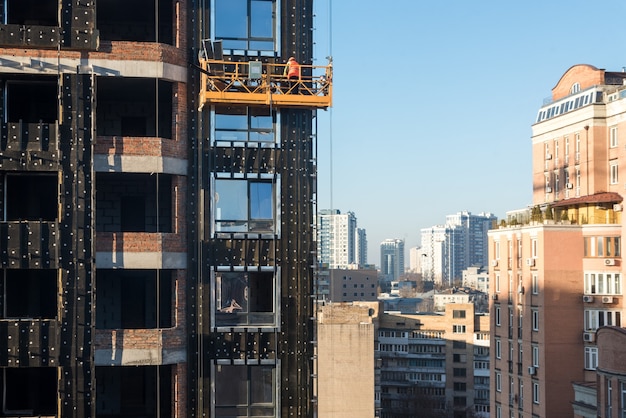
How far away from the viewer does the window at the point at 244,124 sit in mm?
20391

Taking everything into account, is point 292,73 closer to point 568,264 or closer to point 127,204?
point 127,204

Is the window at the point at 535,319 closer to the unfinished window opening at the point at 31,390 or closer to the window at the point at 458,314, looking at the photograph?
the unfinished window opening at the point at 31,390

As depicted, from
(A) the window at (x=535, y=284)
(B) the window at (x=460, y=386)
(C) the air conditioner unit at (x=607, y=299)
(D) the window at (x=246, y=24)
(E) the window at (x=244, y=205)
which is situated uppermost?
(D) the window at (x=246, y=24)

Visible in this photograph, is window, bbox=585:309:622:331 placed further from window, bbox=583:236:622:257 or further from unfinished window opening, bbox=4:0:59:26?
unfinished window opening, bbox=4:0:59:26

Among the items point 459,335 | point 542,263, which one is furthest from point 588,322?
point 459,335

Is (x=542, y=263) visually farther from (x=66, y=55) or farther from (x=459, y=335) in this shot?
(x=459, y=335)

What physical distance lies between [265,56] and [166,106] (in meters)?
2.80

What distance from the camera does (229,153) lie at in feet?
66.5

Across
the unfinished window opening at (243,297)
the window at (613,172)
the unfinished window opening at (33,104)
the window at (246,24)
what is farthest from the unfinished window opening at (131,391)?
the window at (613,172)

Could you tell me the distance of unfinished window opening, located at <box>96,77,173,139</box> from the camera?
70.1ft

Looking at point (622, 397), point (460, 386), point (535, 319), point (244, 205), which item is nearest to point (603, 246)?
point (535, 319)

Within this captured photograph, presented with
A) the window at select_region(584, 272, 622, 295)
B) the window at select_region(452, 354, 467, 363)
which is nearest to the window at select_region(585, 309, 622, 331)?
the window at select_region(584, 272, 622, 295)

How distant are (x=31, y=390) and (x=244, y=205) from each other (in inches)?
251

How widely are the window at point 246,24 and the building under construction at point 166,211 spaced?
0.03 m
